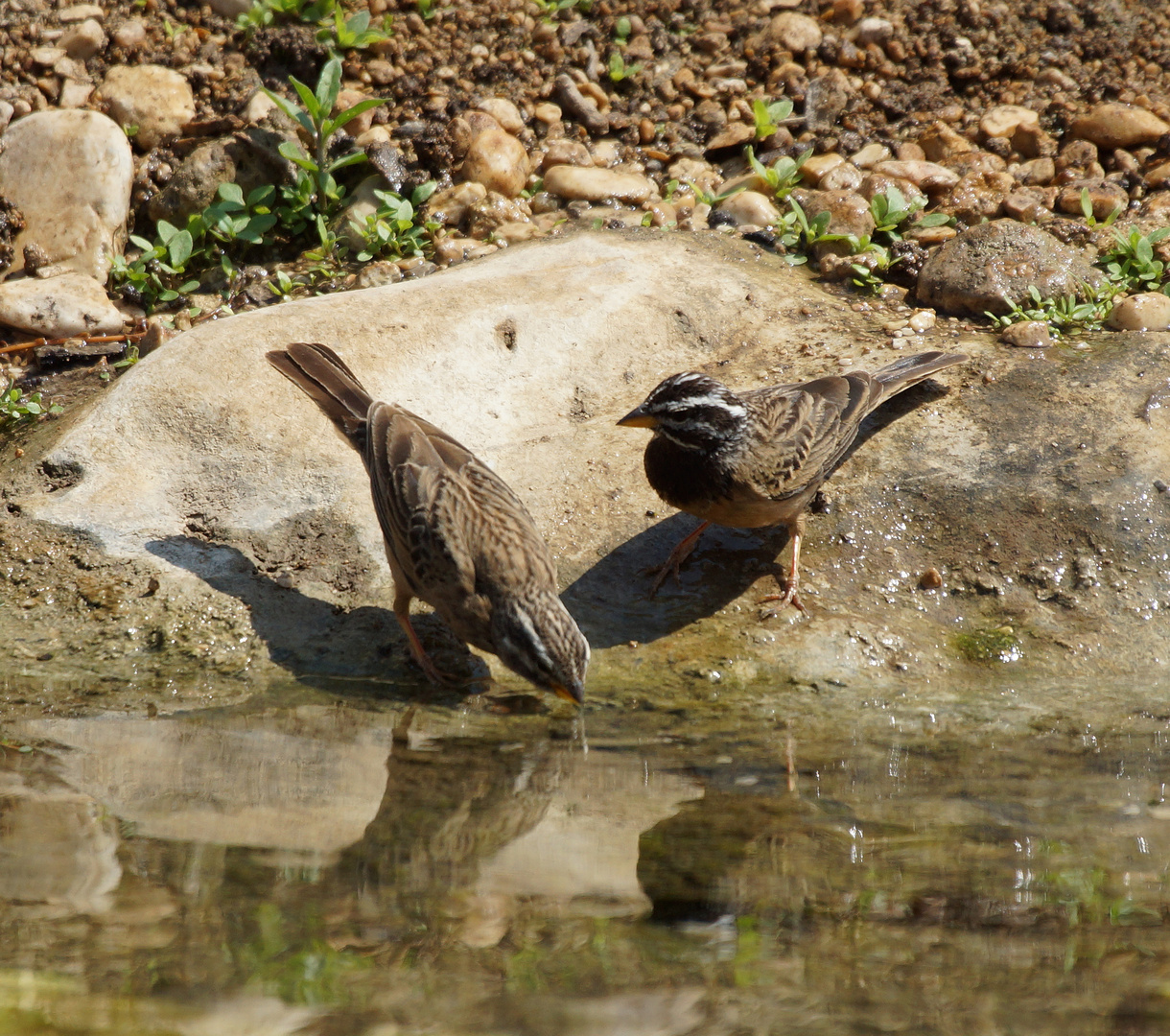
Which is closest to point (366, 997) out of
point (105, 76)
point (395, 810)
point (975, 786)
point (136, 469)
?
point (395, 810)

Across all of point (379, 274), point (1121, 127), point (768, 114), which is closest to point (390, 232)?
point (379, 274)

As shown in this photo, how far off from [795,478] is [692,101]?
5.39m

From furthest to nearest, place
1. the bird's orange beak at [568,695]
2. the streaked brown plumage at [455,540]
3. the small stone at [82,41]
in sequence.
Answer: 1. the small stone at [82,41]
2. the streaked brown plumage at [455,540]
3. the bird's orange beak at [568,695]

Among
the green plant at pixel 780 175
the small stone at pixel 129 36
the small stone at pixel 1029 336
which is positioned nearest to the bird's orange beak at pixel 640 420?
the small stone at pixel 1029 336

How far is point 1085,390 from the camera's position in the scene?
21.0ft

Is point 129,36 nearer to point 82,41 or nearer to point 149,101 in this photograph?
point 82,41

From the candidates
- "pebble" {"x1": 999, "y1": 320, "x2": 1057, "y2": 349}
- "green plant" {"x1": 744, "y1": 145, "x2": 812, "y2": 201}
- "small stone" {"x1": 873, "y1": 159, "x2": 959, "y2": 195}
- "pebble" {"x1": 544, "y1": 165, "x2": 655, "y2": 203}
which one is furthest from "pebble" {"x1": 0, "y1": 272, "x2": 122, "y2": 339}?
"pebble" {"x1": 999, "y1": 320, "x2": 1057, "y2": 349}

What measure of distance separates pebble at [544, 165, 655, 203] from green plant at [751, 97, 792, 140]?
3.76 feet

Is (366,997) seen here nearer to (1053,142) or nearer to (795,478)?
(795,478)

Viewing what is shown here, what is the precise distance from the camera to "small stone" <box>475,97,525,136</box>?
9.48m

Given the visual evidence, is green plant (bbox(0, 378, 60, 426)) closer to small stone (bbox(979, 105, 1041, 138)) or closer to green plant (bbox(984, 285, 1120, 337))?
green plant (bbox(984, 285, 1120, 337))

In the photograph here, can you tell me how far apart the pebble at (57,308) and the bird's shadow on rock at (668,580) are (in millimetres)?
4482

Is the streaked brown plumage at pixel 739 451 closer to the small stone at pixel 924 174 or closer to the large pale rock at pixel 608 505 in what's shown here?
the large pale rock at pixel 608 505

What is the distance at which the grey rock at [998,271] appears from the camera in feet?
24.1
